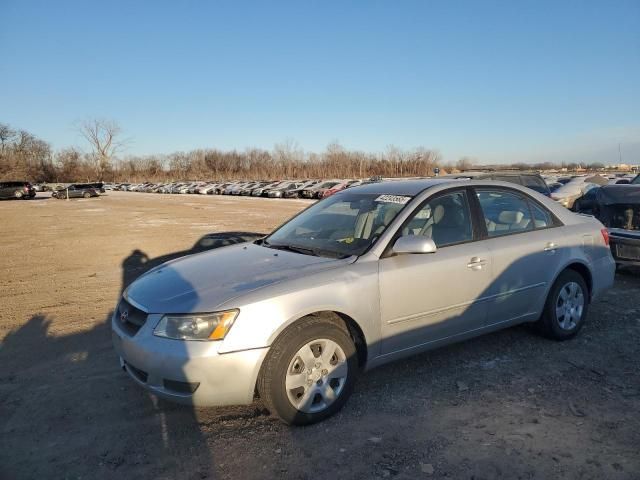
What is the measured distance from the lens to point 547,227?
15.0 feet

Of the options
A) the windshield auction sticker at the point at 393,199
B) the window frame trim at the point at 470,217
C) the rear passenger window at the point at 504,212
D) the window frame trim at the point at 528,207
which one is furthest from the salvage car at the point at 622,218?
the windshield auction sticker at the point at 393,199

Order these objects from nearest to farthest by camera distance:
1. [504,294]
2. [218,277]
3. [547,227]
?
[218,277] < [504,294] < [547,227]

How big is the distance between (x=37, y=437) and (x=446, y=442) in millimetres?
2627

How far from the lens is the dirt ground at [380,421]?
9.03ft

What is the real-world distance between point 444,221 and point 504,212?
0.78 m

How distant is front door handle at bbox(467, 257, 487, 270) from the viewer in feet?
12.7

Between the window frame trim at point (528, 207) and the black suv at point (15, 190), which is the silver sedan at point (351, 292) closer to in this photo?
the window frame trim at point (528, 207)

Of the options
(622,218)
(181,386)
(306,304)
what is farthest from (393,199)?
(622,218)

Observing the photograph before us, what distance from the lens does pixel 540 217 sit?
4594 millimetres

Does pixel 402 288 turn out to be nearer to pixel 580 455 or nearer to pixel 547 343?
pixel 580 455

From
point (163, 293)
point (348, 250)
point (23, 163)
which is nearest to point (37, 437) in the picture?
point (163, 293)

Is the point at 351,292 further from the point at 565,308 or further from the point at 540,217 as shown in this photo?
the point at 565,308

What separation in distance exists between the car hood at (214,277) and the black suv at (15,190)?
162ft

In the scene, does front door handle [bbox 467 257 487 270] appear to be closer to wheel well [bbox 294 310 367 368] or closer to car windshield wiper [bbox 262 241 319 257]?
wheel well [bbox 294 310 367 368]
